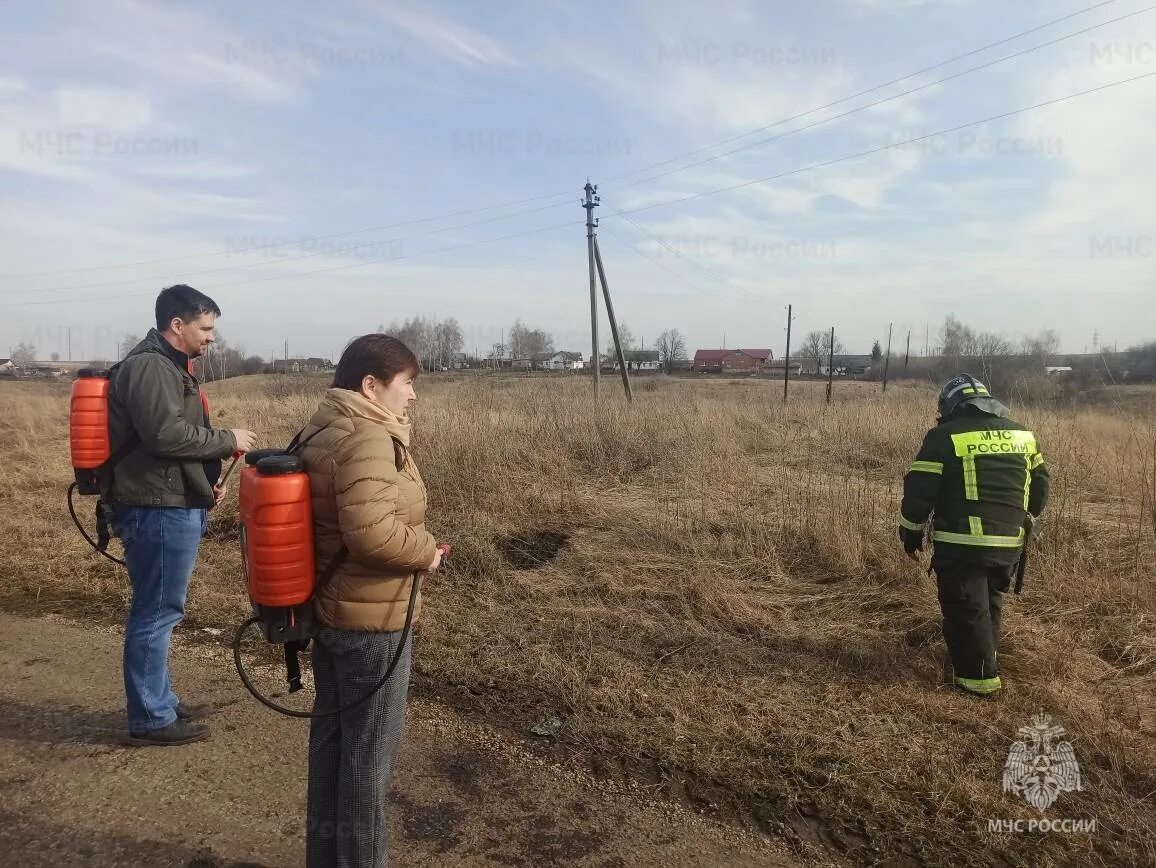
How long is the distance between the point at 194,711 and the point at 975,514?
389cm

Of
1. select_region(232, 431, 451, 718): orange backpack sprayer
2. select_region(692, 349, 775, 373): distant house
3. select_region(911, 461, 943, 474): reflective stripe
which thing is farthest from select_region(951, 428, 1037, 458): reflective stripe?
select_region(692, 349, 775, 373): distant house

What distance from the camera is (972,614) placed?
10.9 ft

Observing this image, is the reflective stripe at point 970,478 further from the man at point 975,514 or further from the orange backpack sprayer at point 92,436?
the orange backpack sprayer at point 92,436

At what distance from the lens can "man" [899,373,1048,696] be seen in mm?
3301

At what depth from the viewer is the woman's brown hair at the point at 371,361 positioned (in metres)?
1.91

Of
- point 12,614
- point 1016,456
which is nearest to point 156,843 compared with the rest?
point 12,614

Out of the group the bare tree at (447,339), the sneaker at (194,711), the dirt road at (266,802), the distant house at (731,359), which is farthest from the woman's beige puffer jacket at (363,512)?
the distant house at (731,359)

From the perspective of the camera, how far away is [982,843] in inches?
92.7

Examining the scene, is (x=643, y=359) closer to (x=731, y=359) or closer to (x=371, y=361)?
(x=731, y=359)

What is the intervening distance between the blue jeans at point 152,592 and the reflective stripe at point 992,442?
140 inches

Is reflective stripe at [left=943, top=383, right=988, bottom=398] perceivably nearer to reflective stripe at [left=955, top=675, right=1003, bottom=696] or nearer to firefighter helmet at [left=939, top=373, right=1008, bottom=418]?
firefighter helmet at [left=939, top=373, right=1008, bottom=418]

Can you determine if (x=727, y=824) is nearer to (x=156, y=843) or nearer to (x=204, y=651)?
(x=156, y=843)

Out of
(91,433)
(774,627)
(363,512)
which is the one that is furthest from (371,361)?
(774,627)

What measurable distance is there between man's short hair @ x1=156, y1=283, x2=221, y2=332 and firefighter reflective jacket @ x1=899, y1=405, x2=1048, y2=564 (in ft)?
11.2
